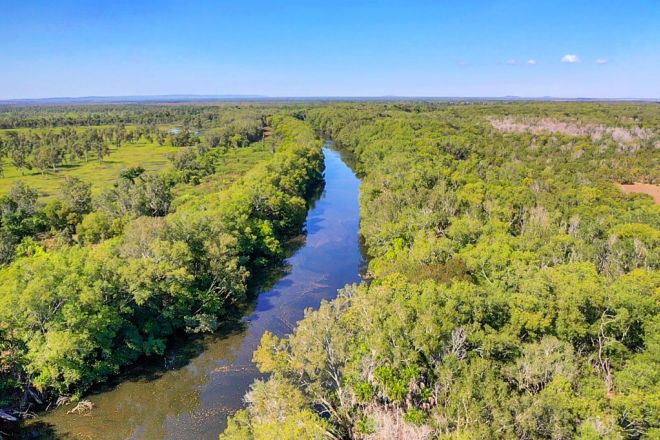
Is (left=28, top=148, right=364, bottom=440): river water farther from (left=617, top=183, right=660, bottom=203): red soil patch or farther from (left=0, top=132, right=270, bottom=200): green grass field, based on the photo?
(left=617, top=183, right=660, bottom=203): red soil patch

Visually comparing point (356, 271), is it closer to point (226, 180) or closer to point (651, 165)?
point (226, 180)

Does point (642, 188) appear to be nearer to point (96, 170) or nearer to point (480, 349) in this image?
point (480, 349)

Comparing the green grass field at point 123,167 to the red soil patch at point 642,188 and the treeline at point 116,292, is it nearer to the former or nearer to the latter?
the treeline at point 116,292

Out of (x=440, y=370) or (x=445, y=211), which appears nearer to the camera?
(x=440, y=370)

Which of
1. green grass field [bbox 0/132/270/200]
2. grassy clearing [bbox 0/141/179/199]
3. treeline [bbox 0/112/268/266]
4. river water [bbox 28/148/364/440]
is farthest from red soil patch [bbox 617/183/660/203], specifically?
grassy clearing [bbox 0/141/179/199]

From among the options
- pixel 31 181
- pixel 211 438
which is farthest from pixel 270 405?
pixel 31 181

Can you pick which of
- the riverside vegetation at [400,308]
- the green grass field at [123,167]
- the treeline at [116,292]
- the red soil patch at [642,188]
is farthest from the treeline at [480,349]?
the green grass field at [123,167]

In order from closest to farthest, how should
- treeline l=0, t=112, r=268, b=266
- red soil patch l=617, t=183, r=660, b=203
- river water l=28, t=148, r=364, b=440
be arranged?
1. river water l=28, t=148, r=364, b=440
2. treeline l=0, t=112, r=268, b=266
3. red soil patch l=617, t=183, r=660, b=203
